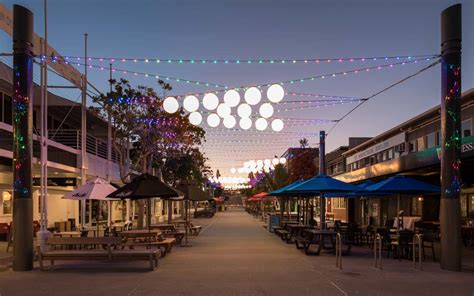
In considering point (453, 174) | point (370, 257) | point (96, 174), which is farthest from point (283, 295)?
point (96, 174)

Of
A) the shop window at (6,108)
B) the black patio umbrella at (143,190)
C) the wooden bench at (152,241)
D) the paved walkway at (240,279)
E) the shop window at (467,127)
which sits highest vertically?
the shop window at (6,108)

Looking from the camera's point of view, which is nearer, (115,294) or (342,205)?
(115,294)

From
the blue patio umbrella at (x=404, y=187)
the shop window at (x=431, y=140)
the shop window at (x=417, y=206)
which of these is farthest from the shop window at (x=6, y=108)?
the shop window at (x=417, y=206)

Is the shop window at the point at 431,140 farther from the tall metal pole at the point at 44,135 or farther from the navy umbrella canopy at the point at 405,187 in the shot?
the tall metal pole at the point at 44,135

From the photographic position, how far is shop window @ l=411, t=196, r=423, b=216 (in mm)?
30119

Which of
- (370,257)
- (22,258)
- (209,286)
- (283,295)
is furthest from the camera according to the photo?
(370,257)

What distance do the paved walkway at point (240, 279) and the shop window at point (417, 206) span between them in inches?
605

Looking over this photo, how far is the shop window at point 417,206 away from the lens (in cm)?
3012

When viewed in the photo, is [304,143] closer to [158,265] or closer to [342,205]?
[342,205]

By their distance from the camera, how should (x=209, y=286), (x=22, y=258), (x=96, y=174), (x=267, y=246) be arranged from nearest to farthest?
1. (x=209, y=286)
2. (x=22, y=258)
3. (x=267, y=246)
4. (x=96, y=174)

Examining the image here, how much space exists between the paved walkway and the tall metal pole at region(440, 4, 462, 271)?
1436mm

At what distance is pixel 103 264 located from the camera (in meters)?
14.2

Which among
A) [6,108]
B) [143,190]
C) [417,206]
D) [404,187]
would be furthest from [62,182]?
[417,206]

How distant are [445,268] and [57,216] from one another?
22.6m
